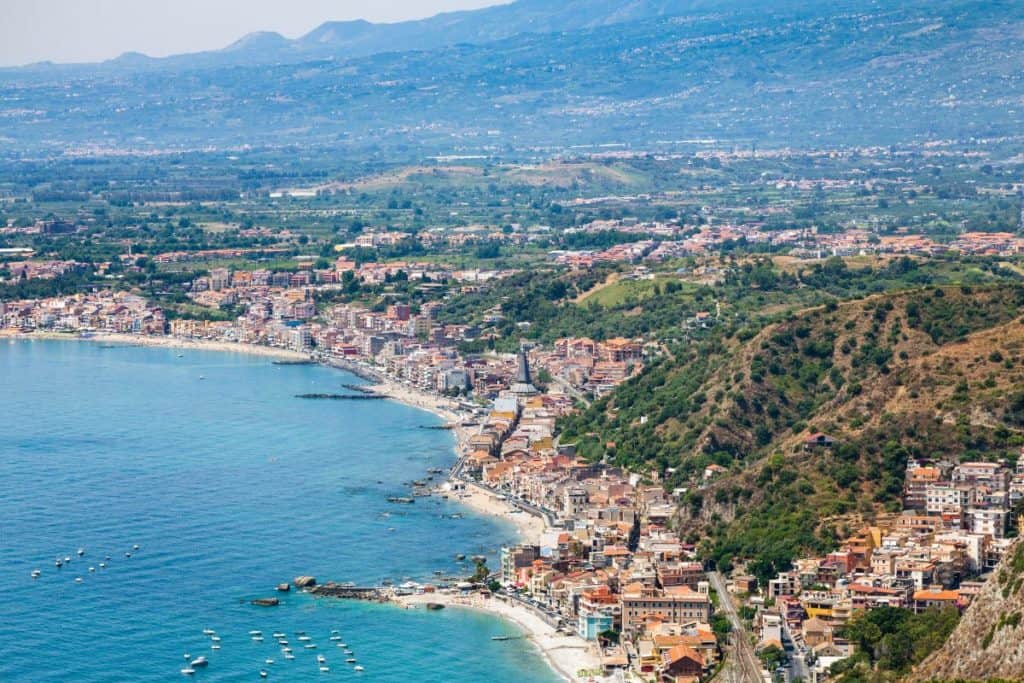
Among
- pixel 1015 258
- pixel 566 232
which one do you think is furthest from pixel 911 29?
pixel 1015 258

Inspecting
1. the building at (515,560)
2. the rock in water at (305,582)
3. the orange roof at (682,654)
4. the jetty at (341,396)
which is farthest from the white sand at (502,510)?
the jetty at (341,396)

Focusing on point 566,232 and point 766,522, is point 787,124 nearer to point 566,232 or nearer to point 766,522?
A: point 566,232

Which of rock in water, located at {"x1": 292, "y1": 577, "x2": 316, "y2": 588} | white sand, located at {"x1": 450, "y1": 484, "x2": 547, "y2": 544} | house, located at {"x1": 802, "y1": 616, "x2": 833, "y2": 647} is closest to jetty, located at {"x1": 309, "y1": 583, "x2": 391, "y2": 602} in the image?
rock in water, located at {"x1": 292, "y1": 577, "x2": 316, "y2": 588}

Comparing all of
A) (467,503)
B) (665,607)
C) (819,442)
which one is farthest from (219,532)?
(819,442)

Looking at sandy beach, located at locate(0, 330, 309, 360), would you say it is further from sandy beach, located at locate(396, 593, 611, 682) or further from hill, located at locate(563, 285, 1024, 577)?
sandy beach, located at locate(396, 593, 611, 682)

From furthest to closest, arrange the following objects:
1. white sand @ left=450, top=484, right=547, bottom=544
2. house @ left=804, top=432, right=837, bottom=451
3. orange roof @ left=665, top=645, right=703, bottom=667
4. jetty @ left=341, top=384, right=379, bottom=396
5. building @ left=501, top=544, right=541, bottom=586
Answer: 1. jetty @ left=341, top=384, right=379, bottom=396
2. white sand @ left=450, top=484, right=547, bottom=544
3. house @ left=804, top=432, right=837, bottom=451
4. building @ left=501, top=544, right=541, bottom=586
5. orange roof @ left=665, top=645, right=703, bottom=667

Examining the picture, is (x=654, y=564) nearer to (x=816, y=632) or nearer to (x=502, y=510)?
(x=816, y=632)
